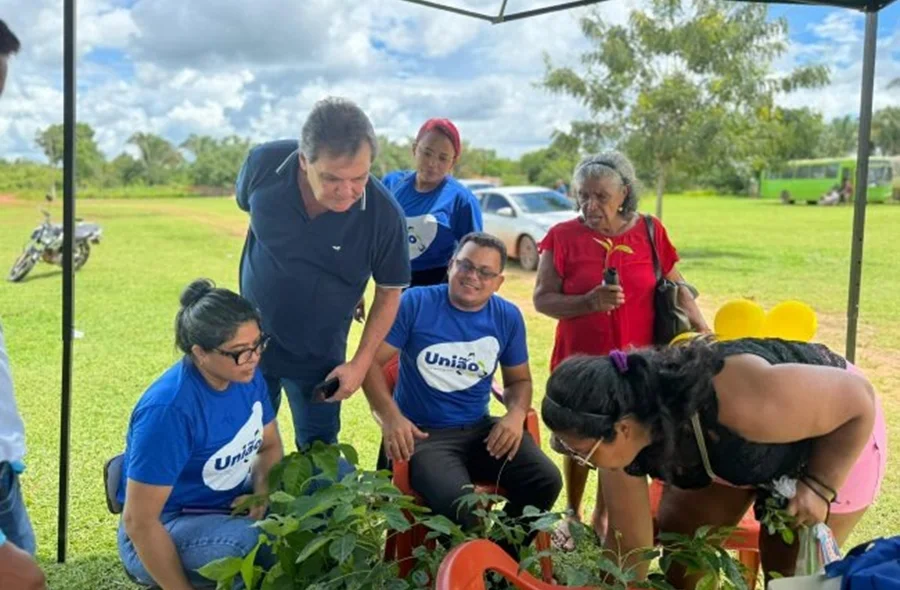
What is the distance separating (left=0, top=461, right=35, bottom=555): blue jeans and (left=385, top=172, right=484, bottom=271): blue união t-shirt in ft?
5.25

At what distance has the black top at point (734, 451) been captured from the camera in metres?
1.66

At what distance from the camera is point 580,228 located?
2703 mm

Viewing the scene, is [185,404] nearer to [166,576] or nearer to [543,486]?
[166,576]

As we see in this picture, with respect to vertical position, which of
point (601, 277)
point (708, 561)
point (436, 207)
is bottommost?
point (708, 561)

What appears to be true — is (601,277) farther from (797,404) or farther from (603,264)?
(797,404)

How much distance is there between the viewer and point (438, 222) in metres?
2.92

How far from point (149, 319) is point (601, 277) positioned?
20.5 feet

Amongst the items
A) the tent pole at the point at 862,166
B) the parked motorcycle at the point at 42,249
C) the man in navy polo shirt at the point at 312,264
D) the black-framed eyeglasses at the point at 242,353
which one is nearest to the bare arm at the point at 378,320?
the man in navy polo shirt at the point at 312,264

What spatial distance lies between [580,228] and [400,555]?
4.01 ft

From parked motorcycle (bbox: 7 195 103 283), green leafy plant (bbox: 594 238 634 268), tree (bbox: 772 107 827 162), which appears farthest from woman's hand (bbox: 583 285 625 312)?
tree (bbox: 772 107 827 162)

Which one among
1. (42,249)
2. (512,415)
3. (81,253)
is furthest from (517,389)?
(81,253)

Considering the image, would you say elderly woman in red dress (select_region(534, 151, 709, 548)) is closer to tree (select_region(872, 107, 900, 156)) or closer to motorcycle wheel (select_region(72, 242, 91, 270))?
motorcycle wheel (select_region(72, 242, 91, 270))

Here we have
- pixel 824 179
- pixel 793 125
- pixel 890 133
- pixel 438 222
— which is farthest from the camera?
pixel 890 133

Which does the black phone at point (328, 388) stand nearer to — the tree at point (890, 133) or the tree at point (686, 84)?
the tree at point (686, 84)
